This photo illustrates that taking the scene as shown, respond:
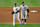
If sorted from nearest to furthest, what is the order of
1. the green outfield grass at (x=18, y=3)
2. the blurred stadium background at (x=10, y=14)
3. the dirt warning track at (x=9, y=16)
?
the blurred stadium background at (x=10, y=14), the dirt warning track at (x=9, y=16), the green outfield grass at (x=18, y=3)

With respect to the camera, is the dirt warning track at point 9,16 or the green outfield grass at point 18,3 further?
the green outfield grass at point 18,3

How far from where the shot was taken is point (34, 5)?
65.9 ft

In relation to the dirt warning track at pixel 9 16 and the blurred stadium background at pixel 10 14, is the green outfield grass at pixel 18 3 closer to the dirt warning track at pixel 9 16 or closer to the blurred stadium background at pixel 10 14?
the blurred stadium background at pixel 10 14

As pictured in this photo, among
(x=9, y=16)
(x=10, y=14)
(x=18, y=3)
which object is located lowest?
(x=9, y=16)

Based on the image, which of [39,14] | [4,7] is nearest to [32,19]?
[39,14]

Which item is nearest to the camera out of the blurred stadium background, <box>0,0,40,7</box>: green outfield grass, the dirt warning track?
the blurred stadium background

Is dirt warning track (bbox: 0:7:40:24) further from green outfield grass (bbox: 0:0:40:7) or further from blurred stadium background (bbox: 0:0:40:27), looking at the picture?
green outfield grass (bbox: 0:0:40:7)

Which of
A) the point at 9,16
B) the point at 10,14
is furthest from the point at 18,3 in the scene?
the point at 9,16

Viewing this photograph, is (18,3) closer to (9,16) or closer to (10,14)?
(10,14)

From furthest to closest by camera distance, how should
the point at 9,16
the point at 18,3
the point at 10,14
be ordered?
the point at 18,3
the point at 10,14
the point at 9,16

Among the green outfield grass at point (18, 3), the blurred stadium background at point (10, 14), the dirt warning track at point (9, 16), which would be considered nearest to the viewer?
the blurred stadium background at point (10, 14)

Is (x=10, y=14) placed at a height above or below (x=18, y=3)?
below

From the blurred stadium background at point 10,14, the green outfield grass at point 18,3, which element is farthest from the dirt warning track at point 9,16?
the green outfield grass at point 18,3

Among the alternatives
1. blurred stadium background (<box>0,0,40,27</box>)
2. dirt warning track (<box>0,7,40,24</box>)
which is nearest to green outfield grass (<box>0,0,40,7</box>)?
blurred stadium background (<box>0,0,40,27</box>)
